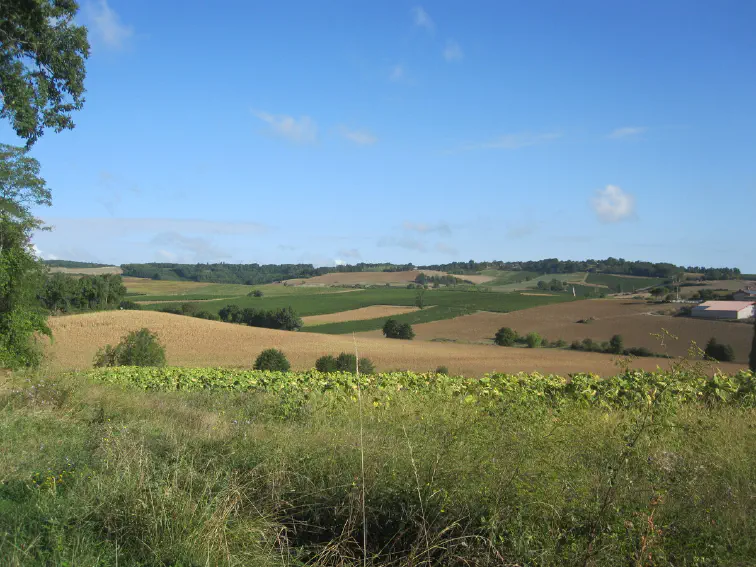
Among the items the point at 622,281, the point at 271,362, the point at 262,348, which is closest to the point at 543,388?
the point at 271,362

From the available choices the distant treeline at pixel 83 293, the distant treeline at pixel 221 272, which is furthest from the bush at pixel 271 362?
the distant treeline at pixel 221 272

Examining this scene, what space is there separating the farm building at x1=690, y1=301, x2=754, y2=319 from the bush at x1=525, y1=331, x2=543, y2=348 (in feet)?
43.5

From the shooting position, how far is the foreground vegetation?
3.25m

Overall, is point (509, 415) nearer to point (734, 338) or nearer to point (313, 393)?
point (313, 393)

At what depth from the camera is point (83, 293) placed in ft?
210

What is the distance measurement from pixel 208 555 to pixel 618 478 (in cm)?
242

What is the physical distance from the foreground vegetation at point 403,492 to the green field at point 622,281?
66.3 m

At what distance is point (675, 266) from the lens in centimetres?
6775

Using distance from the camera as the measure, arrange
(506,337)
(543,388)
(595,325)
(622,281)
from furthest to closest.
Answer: (622,281), (506,337), (595,325), (543,388)

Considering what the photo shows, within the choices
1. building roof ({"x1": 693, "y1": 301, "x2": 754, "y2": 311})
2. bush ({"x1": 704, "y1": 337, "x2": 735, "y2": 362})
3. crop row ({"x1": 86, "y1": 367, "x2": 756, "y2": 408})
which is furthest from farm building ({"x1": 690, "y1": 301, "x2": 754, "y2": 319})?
crop row ({"x1": 86, "y1": 367, "x2": 756, "y2": 408})

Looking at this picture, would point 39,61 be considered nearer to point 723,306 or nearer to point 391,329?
point 723,306

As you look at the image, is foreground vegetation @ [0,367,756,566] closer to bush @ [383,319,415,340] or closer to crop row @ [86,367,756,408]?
crop row @ [86,367,756,408]

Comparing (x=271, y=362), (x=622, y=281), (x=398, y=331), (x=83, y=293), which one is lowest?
(x=398, y=331)

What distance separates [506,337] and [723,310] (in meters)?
18.7
